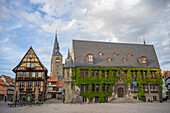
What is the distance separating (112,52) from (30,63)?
2190cm

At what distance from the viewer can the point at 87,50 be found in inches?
1688

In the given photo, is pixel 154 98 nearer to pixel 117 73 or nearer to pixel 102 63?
pixel 117 73

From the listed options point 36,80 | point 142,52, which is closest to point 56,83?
point 36,80

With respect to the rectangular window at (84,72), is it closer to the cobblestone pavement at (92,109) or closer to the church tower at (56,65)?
the cobblestone pavement at (92,109)

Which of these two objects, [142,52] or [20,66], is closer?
[20,66]

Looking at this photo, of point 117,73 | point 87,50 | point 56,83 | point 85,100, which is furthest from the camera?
point 56,83

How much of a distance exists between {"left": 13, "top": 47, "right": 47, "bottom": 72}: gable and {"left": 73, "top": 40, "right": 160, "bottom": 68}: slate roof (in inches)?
392

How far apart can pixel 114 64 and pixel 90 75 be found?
7121 mm

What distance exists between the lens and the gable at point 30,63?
1615 inches

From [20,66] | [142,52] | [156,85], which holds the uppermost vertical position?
[142,52]

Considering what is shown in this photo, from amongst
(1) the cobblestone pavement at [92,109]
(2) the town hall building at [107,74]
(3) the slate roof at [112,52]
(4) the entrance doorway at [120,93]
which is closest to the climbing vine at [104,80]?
(2) the town hall building at [107,74]

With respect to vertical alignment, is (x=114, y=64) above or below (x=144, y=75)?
above

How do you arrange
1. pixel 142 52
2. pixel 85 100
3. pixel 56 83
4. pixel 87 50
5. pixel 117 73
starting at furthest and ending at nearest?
pixel 56 83 < pixel 142 52 < pixel 87 50 < pixel 117 73 < pixel 85 100

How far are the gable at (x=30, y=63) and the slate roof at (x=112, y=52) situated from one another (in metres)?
9.96
